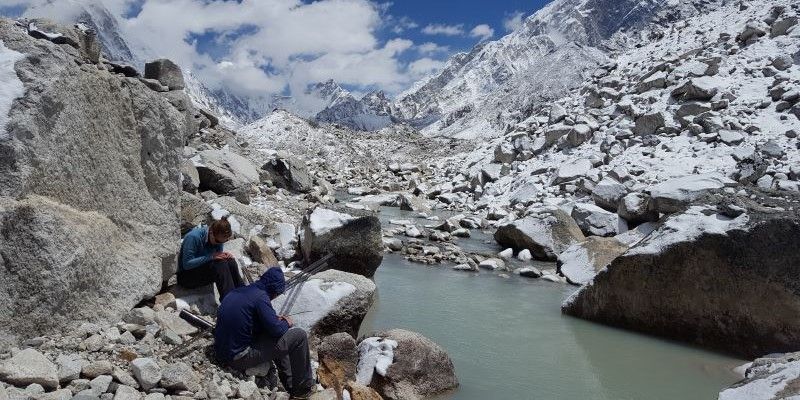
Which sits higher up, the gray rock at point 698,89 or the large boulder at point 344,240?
the gray rock at point 698,89

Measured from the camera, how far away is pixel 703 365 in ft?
28.1

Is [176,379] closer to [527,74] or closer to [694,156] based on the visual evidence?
[694,156]

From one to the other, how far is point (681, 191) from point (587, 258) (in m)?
3.42

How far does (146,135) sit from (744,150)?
20.1m

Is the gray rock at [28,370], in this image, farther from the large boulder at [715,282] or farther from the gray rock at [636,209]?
the gray rock at [636,209]

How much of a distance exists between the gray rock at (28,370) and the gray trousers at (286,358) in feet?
5.60

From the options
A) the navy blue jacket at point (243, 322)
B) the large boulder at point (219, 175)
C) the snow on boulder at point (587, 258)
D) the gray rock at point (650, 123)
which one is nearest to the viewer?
the navy blue jacket at point (243, 322)

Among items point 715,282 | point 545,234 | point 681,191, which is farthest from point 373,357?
point 681,191

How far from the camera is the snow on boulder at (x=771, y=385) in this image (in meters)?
5.19

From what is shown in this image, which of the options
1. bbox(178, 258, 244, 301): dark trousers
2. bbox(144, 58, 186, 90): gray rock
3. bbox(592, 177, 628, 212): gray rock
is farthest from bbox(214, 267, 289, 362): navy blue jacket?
bbox(144, 58, 186, 90): gray rock

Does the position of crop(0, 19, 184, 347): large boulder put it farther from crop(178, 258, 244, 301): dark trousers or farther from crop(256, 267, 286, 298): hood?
crop(256, 267, 286, 298): hood

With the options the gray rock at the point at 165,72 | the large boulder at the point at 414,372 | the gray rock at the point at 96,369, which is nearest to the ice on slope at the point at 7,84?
the gray rock at the point at 96,369

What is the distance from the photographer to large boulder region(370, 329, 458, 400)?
673 cm

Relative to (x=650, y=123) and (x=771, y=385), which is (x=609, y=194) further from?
(x=771, y=385)
